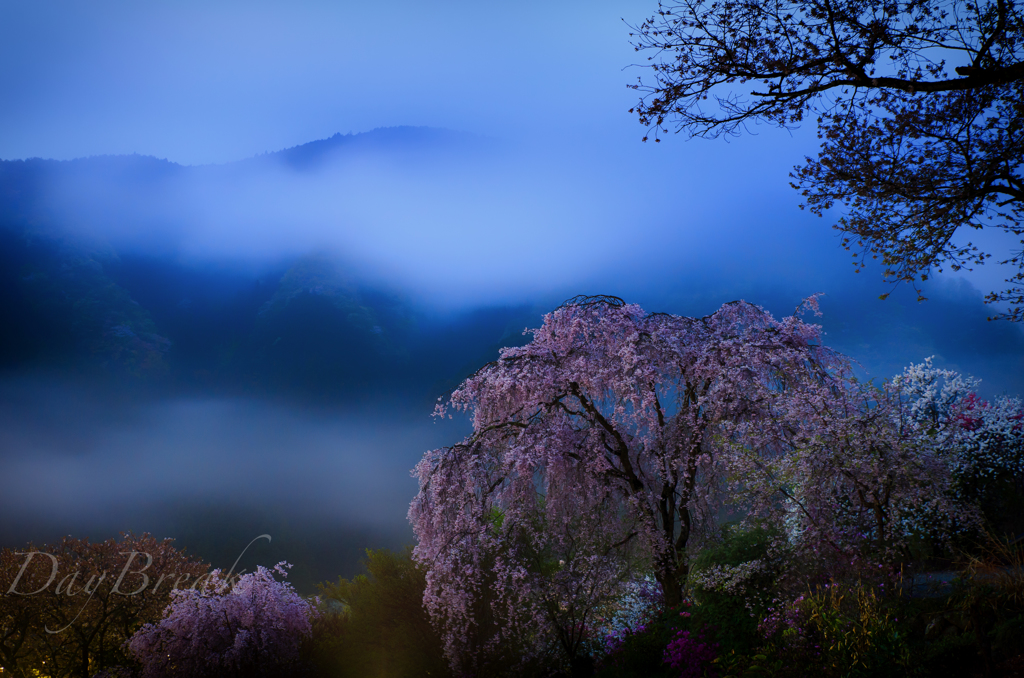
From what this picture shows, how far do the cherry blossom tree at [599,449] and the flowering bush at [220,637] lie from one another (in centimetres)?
429

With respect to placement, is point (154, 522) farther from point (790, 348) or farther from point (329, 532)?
point (790, 348)

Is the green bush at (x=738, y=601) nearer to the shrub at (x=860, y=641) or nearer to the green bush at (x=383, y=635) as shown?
the shrub at (x=860, y=641)

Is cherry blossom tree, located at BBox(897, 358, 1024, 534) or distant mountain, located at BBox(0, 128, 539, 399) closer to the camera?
cherry blossom tree, located at BBox(897, 358, 1024, 534)

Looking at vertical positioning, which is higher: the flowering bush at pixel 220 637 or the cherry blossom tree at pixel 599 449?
the cherry blossom tree at pixel 599 449

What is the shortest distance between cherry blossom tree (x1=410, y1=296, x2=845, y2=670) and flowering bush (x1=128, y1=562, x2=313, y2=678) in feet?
14.1

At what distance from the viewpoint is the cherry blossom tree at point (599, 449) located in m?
10.4

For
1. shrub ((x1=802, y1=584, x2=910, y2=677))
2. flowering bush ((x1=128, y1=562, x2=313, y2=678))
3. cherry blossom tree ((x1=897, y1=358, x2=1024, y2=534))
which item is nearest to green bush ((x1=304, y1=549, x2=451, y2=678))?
flowering bush ((x1=128, y1=562, x2=313, y2=678))

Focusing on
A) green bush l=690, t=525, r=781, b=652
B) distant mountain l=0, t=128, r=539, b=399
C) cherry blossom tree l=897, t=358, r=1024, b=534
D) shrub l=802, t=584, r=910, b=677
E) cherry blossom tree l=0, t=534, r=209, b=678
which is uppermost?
distant mountain l=0, t=128, r=539, b=399

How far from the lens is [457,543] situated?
10438mm

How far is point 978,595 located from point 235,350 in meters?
130

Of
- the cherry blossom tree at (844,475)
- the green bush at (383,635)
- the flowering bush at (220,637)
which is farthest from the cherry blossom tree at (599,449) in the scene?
the flowering bush at (220,637)

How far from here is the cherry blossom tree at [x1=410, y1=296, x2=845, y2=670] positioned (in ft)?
34.1

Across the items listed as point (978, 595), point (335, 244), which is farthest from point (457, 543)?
point (335, 244)

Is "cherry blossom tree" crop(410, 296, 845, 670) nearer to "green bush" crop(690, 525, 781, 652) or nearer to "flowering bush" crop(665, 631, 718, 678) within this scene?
"green bush" crop(690, 525, 781, 652)
